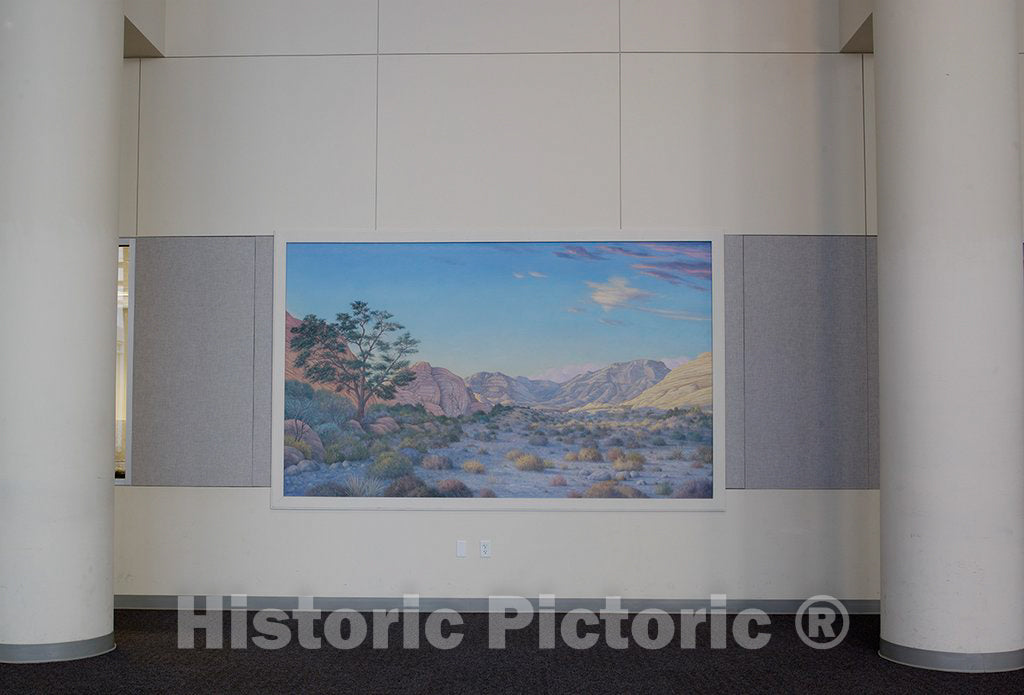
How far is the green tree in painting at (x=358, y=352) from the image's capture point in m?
7.79

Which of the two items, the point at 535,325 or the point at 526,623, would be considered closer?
the point at 526,623

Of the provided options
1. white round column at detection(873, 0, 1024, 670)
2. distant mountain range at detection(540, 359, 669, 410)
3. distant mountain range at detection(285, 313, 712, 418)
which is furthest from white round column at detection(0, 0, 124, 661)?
white round column at detection(873, 0, 1024, 670)

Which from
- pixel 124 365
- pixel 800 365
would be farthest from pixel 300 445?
pixel 800 365

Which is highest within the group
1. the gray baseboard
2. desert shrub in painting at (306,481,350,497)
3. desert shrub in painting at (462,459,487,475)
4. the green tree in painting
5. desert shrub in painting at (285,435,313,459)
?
the green tree in painting

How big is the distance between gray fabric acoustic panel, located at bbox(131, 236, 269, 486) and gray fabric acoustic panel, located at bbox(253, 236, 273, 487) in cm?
3

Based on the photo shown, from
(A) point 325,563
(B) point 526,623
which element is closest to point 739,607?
(B) point 526,623

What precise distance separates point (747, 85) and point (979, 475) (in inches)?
131

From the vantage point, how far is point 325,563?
25.3 ft

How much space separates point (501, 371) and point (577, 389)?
A: 557 mm

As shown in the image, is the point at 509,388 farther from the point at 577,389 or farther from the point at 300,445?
the point at 300,445

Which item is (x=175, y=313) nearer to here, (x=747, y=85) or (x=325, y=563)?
(x=325, y=563)

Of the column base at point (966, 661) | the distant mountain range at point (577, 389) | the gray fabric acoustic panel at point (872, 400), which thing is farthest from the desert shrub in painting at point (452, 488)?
the column base at point (966, 661)

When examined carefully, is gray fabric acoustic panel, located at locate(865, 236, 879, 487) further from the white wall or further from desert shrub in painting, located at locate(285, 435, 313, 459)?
desert shrub in painting, located at locate(285, 435, 313, 459)

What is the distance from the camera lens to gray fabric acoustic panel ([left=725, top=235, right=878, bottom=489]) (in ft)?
25.4
